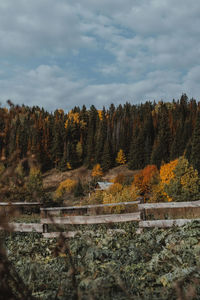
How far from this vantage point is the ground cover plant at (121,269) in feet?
12.0

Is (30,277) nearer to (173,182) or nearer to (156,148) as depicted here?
(173,182)

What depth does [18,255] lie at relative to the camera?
6.68 meters

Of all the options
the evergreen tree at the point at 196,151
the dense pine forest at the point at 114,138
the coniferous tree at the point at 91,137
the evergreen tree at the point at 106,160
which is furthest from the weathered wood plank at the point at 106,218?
the coniferous tree at the point at 91,137

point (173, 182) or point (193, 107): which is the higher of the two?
point (193, 107)

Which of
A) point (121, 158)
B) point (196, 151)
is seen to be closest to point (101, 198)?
point (196, 151)

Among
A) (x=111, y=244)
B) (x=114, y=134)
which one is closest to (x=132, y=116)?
(x=114, y=134)

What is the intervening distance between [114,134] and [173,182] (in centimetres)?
6727

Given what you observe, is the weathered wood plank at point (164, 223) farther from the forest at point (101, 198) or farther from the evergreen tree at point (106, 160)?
the evergreen tree at point (106, 160)

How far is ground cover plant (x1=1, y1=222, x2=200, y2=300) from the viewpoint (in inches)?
144

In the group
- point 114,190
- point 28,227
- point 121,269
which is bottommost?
point 121,269

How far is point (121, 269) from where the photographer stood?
4.85m

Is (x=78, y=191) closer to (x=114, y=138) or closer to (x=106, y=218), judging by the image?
(x=106, y=218)

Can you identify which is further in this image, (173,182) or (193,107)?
(193,107)

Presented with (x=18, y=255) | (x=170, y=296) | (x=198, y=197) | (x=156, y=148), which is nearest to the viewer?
(x=170, y=296)
